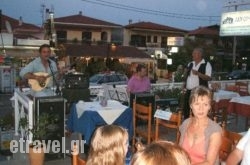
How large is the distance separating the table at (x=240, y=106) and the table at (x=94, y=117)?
2.68m

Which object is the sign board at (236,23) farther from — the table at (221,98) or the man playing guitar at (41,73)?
the man playing guitar at (41,73)

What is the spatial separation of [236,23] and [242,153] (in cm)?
2428

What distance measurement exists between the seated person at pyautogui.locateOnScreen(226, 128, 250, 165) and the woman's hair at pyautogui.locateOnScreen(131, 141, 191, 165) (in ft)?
4.83

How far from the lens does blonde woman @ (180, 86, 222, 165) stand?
10.9 ft

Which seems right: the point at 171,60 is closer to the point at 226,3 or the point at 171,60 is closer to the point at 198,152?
the point at 226,3

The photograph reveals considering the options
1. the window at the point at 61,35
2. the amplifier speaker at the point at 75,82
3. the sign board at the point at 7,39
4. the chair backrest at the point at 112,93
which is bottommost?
the chair backrest at the point at 112,93

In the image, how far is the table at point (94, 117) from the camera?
5.76m

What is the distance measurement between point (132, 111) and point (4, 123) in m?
2.14

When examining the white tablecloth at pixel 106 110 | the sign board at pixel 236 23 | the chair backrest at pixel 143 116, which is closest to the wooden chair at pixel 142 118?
the chair backrest at pixel 143 116

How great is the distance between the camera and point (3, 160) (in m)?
5.94

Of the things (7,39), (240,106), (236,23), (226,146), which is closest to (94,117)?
(226,146)

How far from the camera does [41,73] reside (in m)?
5.80

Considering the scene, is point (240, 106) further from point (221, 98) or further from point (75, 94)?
point (75, 94)

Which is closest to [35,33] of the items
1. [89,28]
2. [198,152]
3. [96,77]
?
[89,28]
